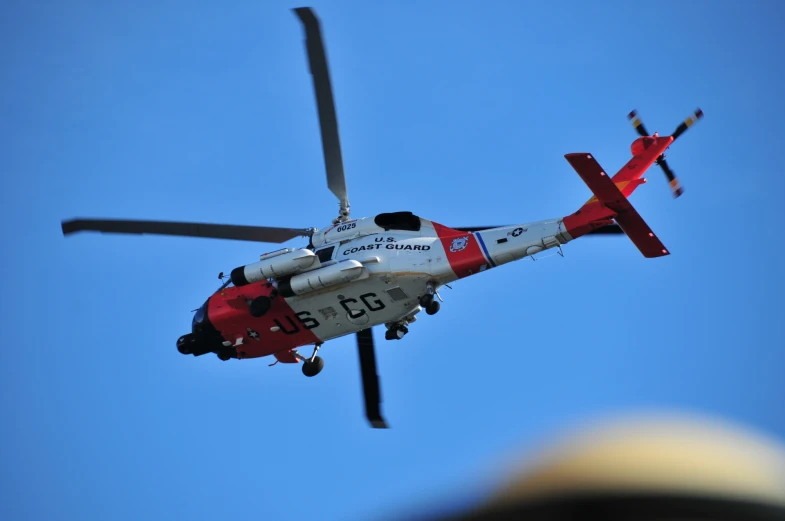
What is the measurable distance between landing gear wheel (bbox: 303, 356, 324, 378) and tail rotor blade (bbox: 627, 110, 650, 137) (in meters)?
9.33

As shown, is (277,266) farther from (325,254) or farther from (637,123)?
(637,123)

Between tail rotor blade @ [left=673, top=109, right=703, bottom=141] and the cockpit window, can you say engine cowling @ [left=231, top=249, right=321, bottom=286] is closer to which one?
the cockpit window

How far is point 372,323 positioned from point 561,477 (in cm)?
1757

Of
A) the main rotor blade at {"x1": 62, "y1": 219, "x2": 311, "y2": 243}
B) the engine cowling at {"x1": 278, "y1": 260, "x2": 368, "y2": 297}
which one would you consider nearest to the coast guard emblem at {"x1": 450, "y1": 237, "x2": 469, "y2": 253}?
the engine cowling at {"x1": 278, "y1": 260, "x2": 368, "y2": 297}

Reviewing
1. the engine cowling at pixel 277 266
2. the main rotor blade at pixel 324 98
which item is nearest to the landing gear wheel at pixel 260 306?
the engine cowling at pixel 277 266

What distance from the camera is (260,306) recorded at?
1967 centimetres

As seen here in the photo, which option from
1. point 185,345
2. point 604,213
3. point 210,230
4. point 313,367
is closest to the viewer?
point 604,213

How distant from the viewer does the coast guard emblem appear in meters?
18.2

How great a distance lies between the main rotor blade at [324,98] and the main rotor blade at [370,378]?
3.81 meters

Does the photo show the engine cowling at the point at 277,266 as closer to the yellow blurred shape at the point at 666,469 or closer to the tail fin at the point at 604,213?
the tail fin at the point at 604,213

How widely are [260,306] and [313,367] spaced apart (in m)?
2.41

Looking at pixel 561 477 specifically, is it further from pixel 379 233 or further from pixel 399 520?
pixel 379 233

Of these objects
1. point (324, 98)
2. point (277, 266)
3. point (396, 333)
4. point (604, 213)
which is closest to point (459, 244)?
point (396, 333)

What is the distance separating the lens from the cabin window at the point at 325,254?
765 inches
